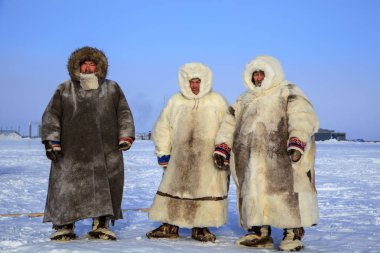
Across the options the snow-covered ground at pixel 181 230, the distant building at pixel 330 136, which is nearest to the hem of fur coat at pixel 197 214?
the snow-covered ground at pixel 181 230

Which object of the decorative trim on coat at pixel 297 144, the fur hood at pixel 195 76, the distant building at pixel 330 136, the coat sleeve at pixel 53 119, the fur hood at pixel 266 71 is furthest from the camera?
the distant building at pixel 330 136

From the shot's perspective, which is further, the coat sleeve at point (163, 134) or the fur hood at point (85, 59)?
the coat sleeve at point (163, 134)

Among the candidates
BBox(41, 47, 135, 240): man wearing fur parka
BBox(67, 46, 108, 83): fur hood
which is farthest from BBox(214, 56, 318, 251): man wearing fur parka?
BBox(67, 46, 108, 83): fur hood

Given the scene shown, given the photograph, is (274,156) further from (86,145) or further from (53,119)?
(53,119)

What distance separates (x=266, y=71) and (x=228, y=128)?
1.96ft

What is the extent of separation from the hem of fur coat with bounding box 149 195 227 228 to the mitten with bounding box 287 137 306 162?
871mm

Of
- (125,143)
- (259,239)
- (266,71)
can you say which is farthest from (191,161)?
(266,71)

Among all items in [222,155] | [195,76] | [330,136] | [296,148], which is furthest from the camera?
[330,136]

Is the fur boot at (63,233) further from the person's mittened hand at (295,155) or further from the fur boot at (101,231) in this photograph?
the person's mittened hand at (295,155)

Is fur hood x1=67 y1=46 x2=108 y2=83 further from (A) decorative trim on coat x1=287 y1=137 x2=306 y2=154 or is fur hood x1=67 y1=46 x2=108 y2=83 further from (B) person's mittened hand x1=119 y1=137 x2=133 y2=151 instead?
(A) decorative trim on coat x1=287 y1=137 x2=306 y2=154

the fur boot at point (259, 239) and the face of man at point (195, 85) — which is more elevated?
the face of man at point (195, 85)

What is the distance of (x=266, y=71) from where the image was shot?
4.56 metres

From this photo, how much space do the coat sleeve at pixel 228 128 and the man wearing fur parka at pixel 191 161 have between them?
7.3 inches

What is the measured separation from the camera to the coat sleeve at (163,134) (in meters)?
5.02
